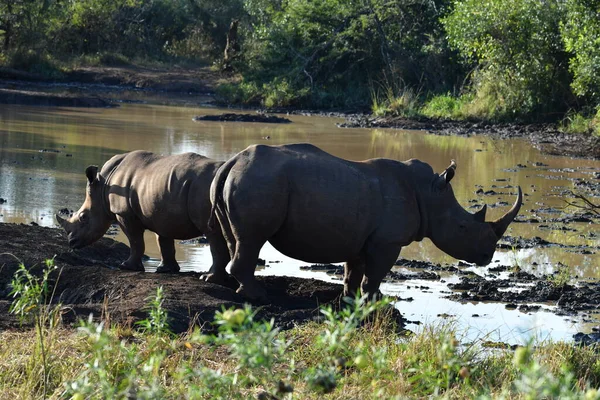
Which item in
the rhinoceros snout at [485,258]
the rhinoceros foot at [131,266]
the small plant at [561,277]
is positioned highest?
the rhinoceros snout at [485,258]

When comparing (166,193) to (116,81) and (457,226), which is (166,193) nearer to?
(457,226)

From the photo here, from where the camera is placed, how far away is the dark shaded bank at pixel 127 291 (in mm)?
7090

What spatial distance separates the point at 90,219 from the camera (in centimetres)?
944

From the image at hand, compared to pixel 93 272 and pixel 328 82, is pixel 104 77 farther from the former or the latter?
pixel 93 272

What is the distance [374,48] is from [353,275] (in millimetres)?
25932

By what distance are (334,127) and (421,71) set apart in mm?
7381

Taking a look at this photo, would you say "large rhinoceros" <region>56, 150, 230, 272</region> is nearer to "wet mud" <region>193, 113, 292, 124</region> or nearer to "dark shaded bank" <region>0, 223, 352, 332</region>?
"dark shaded bank" <region>0, 223, 352, 332</region>

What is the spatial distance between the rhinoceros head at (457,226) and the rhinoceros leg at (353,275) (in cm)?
68

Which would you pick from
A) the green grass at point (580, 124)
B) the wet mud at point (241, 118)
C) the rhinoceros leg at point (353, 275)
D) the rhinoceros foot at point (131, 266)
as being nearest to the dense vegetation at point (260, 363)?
the rhinoceros leg at point (353, 275)

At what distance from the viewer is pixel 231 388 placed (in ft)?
14.1

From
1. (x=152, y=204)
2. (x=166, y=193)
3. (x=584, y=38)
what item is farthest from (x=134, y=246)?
(x=584, y=38)

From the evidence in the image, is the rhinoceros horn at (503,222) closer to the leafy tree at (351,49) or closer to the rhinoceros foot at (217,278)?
the rhinoceros foot at (217,278)

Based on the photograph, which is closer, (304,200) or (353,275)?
(304,200)

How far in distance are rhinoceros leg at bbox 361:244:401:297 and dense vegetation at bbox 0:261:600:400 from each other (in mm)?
1064
